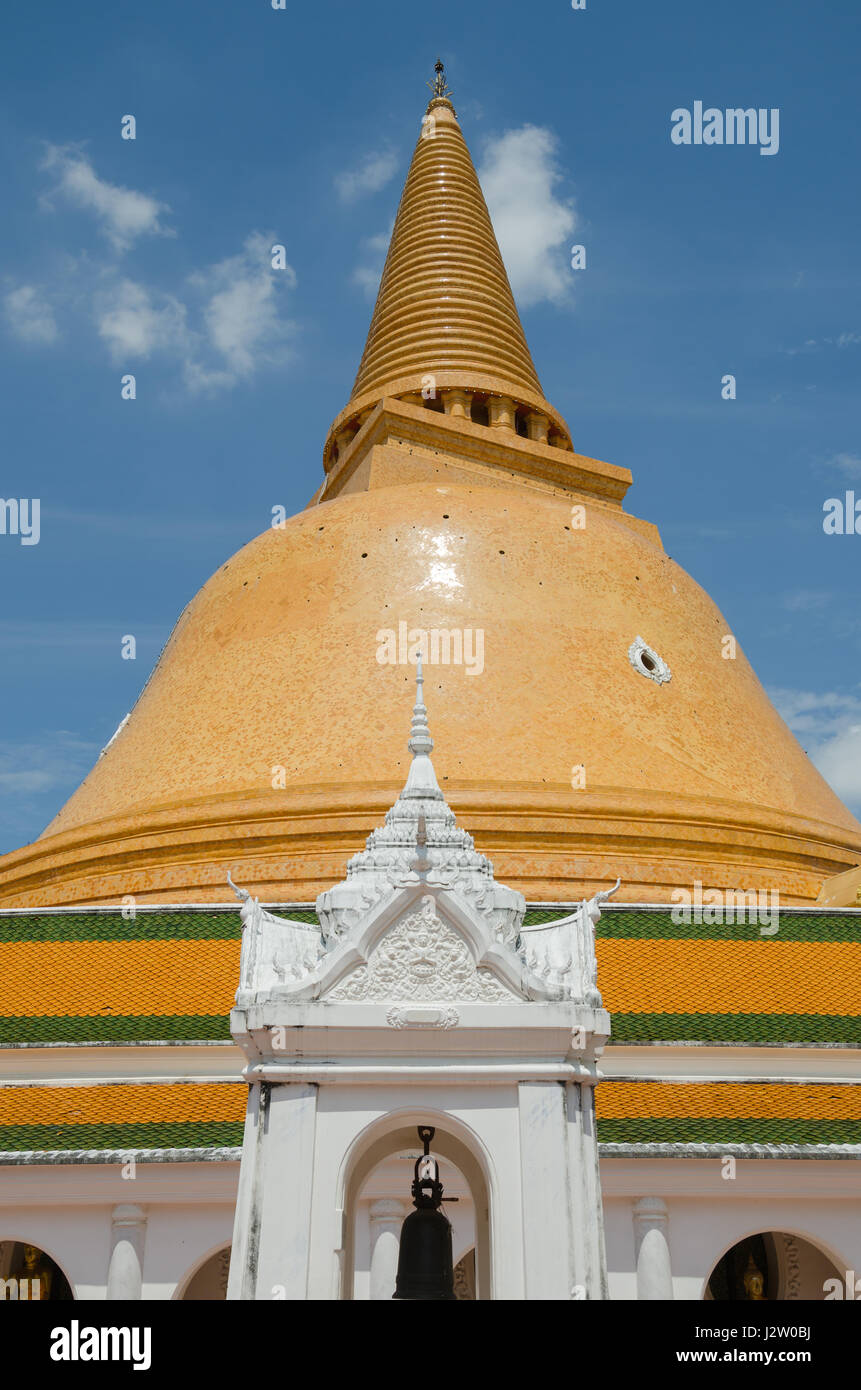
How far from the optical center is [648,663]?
16922 mm

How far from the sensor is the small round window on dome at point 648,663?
16.8 metres

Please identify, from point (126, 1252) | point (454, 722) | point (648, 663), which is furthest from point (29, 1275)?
point (648, 663)

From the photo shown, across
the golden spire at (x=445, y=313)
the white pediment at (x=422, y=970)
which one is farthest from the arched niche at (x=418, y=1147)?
the golden spire at (x=445, y=313)

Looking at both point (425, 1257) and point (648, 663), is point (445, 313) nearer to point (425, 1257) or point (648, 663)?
point (648, 663)

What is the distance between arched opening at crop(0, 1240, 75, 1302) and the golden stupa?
411 centimetres

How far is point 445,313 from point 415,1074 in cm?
1960

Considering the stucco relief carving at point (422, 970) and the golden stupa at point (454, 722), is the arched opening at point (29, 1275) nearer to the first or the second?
the golden stupa at point (454, 722)

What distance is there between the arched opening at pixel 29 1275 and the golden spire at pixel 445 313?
48.7 ft

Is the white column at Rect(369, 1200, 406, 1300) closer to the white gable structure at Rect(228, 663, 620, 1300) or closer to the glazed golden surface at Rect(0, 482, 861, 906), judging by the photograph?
the white gable structure at Rect(228, 663, 620, 1300)

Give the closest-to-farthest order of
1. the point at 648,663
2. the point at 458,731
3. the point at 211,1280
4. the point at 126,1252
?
1. the point at 126,1252
2. the point at 211,1280
3. the point at 458,731
4. the point at 648,663

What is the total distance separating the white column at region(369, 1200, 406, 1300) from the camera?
9.10 m

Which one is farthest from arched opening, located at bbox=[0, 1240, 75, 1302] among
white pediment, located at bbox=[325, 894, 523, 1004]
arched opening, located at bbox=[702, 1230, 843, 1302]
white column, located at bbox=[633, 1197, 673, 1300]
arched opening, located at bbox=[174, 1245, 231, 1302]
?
white pediment, located at bbox=[325, 894, 523, 1004]
